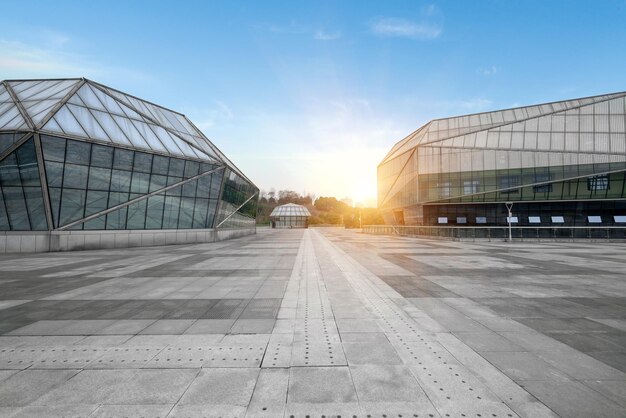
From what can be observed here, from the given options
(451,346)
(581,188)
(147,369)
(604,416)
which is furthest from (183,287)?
(581,188)

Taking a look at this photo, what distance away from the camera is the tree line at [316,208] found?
11425cm

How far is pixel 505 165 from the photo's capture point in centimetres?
3806

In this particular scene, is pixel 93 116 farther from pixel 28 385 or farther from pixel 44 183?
pixel 28 385

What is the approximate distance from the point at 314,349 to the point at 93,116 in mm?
30004

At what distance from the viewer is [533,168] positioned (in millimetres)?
37062

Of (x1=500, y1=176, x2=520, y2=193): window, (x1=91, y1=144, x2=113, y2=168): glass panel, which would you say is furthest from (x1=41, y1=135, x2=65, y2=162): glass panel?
(x1=500, y1=176, x2=520, y2=193): window

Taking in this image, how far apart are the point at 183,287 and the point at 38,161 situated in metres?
20.0

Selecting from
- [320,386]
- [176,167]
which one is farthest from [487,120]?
[320,386]

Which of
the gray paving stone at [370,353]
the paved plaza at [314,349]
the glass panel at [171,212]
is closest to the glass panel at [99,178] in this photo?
the glass panel at [171,212]

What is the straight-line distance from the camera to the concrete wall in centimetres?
2183

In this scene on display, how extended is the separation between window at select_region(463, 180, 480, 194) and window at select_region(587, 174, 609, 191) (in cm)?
1243

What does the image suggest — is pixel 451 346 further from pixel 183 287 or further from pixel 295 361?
pixel 183 287

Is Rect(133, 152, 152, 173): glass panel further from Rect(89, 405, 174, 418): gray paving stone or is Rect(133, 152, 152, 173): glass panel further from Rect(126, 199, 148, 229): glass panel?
Rect(89, 405, 174, 418): gray paving stone

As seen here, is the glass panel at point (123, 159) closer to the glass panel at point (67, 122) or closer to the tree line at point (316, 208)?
the glass panel at point (67, 122)
